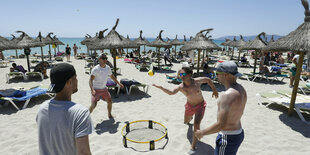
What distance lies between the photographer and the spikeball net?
359 cm

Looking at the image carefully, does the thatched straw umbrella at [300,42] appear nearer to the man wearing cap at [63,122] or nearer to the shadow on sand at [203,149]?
the shadow on sand at [203,149]

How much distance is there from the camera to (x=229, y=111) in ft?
6.34

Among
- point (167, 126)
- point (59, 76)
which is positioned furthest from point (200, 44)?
point (59, 76)

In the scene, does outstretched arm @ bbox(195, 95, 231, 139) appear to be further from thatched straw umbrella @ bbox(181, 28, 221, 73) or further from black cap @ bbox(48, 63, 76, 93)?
thatched straw umbrella @ bbox(181, 28, 221, 73)

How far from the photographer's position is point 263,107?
20.0 feet

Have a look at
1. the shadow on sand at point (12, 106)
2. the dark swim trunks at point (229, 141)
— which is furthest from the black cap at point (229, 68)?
the shadow on sand at point (12, 106)

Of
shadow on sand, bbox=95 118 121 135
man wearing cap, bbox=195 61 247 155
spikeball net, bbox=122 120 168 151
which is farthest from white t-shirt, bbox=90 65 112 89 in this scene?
man wearing cap, bbox=195 61 247 155

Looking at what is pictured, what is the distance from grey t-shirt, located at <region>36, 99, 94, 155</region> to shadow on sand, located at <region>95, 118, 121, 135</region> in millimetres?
2894

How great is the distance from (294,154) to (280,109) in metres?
2.92

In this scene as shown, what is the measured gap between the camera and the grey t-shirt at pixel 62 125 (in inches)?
52.5

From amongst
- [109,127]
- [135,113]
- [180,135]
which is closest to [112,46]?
[135,113]

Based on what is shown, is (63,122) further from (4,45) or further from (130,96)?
(4,45)

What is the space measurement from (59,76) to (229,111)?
5.51 feet

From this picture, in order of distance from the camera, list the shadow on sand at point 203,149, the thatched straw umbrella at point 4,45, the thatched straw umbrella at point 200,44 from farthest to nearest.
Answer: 1. the thatched straw umbrella at point 200,44
2. the thatched straw umbrella at point 4,45
3. the shadow on sand at point 203,149
